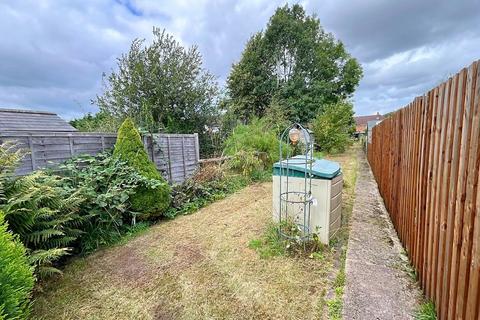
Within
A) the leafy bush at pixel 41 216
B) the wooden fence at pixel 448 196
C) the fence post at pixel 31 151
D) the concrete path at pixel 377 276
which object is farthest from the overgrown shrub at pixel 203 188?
the wooden fence at pixel 448 196

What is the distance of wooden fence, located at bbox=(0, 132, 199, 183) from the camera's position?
343 cm

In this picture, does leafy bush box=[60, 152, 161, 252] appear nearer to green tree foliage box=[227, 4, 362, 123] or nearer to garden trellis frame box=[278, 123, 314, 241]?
garden trellis frame box=[278, 123, 314, 241]

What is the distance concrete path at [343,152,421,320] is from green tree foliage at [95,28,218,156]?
271 inches

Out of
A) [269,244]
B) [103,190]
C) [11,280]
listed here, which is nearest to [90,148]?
[103,190]

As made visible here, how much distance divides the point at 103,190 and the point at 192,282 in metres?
2.25

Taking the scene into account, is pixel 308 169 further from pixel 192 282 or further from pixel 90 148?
pixel 90 148

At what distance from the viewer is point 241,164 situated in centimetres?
716

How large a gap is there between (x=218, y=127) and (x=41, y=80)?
590cm

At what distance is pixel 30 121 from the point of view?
24.7ft

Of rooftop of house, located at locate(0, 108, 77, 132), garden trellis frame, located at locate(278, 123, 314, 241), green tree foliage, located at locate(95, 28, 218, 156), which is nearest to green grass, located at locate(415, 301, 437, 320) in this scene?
garden trellis frame, located at locate(278, 123, 314, 241)

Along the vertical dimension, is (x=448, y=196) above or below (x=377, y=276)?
above

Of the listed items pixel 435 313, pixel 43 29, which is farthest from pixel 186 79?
pixel 435 313

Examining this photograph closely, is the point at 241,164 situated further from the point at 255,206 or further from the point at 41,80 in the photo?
the point at 41,80

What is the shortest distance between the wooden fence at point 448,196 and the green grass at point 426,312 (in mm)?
60
